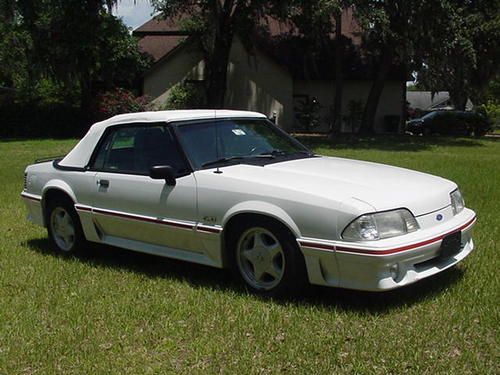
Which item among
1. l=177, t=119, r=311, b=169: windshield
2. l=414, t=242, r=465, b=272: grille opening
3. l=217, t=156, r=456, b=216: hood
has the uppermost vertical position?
l=177, t=119, r=311, b=169: windshield

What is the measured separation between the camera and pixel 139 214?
18.6 feet

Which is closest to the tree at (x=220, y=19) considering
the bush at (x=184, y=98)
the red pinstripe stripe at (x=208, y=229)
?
the bush at (x=184, y=98)

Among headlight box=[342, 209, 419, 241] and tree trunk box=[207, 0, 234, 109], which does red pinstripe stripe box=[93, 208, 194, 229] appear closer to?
headlight box=[342, 209, 419, 241]

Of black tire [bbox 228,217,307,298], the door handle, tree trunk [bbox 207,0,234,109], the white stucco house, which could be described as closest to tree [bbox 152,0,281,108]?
tree trunk [bbox 207,0,234,109]

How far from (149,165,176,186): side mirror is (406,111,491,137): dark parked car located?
2824cm

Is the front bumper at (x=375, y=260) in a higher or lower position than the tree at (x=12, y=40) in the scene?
lower

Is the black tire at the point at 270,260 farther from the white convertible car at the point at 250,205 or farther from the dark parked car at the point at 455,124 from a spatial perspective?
the dark parked car at the point at 455,124

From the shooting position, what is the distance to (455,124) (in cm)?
3158

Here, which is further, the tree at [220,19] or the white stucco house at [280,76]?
the white stucco house at [280,76]

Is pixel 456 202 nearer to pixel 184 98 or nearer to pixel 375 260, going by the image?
pixel 375 260

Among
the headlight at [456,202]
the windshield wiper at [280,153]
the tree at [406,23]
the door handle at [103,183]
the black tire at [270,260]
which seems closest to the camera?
the black tire at [270,260]

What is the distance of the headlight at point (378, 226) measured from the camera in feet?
14.5

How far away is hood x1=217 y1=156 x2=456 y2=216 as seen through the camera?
181 inches

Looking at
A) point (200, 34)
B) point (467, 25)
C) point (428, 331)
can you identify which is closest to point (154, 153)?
point (428, 331)
